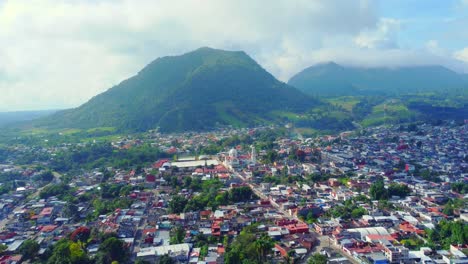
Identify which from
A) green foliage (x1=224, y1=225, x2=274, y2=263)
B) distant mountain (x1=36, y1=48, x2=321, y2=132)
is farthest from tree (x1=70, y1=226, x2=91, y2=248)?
distant mountain (x1=36, y1=48, x2=321, y2=132)

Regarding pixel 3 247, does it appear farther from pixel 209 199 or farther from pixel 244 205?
pixel 244 205

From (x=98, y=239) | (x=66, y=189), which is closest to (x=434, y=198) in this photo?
(x=98, y=239)

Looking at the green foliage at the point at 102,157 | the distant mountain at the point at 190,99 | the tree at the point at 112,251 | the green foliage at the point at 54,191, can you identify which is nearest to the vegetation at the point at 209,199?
the tree at the point at 112,251

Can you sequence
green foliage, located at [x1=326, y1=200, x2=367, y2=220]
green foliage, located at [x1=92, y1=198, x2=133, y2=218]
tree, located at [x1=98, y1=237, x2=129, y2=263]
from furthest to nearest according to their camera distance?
green foliage, located at [x1=92, y1=198, x2=133, y2=218], green foliage, located at [x1=326, y1=200, x2=367, y2=220], tree, located at [x1=98, y1=237, x2=129, y2=263]

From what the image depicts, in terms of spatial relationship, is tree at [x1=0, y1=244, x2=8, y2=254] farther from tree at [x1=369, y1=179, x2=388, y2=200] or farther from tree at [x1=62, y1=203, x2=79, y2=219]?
tree at [x1=369, y1=179, x2=388, y2=200]

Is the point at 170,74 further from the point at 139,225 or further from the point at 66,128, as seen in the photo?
the point at 139,225

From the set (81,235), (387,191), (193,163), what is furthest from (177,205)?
(193,163)

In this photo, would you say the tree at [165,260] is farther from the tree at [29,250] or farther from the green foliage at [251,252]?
the tree at [29,250]
